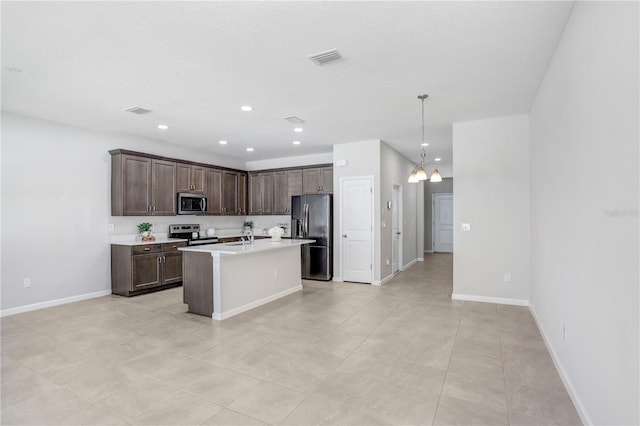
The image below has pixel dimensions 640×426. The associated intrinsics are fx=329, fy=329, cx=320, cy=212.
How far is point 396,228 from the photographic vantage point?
7852mm

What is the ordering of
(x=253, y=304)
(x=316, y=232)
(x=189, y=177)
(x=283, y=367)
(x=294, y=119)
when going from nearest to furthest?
(x=283, y=367), (x=253, y=304), (x=294, y=119), (x=189, y=177), (x=316, y=232)

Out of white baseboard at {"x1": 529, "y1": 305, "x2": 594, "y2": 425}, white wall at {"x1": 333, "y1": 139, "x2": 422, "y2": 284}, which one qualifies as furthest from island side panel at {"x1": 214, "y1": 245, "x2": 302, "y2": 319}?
white baseboard at {"x1": 529, "y1": 305, "x2": 594, "y2": 425}

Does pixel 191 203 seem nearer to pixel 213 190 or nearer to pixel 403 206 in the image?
pixel 213 190

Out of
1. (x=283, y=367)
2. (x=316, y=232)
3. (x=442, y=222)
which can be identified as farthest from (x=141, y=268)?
(x=442, y=222)

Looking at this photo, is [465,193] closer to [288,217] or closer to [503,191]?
[503,191]

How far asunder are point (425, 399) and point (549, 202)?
2290 millimetres

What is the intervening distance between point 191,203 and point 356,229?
3.39m

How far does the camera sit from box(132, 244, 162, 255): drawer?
5.49m

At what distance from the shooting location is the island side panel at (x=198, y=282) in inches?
174

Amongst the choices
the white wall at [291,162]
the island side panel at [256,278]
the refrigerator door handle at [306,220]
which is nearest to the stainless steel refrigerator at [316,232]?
the refrigerator door handle at [306,220]

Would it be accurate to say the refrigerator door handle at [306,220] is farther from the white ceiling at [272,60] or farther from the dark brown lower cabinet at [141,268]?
the dark brown lower cabinet at [141,268]

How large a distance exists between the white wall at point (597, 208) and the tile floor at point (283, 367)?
20.9 inches

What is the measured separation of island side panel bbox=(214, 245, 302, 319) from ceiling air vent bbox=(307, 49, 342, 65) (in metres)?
2.68

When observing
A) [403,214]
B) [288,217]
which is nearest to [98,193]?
[288,217]
